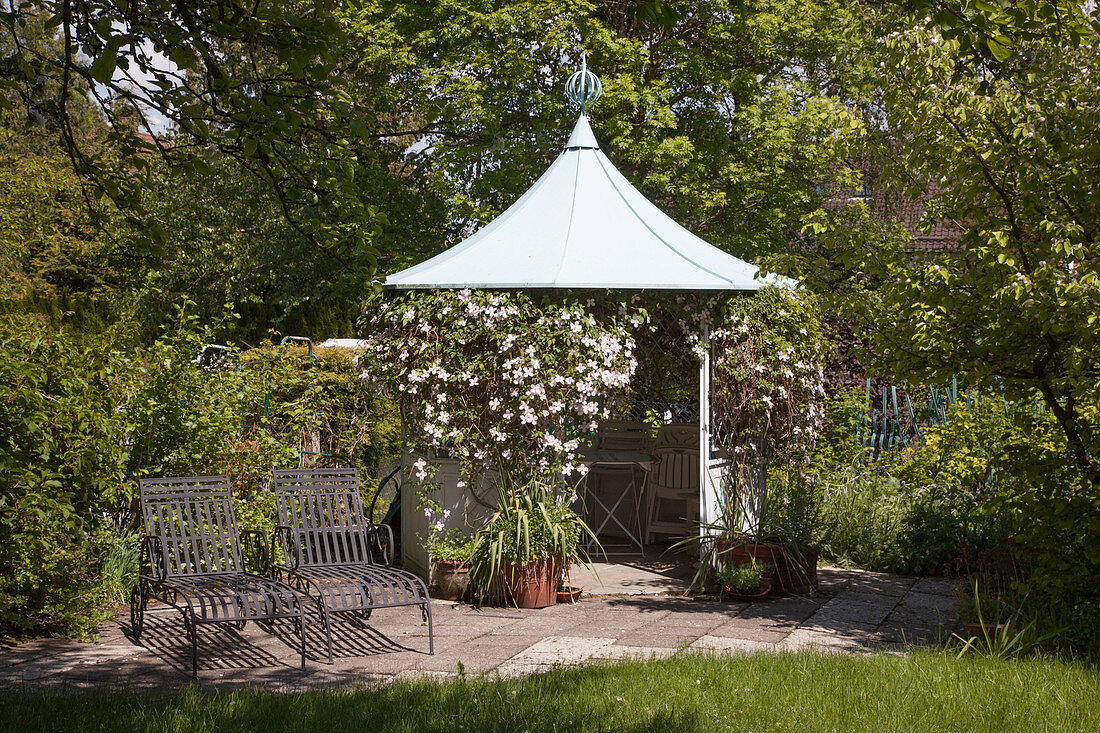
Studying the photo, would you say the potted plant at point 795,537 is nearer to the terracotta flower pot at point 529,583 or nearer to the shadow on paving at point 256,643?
the terracotta flower pot at point 529,583

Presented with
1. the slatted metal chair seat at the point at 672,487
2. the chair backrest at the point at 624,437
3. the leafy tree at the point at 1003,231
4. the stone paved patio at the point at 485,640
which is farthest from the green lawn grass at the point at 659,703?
the chair backrest at the point at 624,437

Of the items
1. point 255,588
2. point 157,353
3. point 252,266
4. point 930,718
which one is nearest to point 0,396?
point 157,353

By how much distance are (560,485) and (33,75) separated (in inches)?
172

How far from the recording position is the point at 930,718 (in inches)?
153

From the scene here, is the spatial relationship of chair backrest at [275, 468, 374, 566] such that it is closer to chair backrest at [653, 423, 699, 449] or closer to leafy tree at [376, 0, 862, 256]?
chair backrest at [653, 423, 699, 449]

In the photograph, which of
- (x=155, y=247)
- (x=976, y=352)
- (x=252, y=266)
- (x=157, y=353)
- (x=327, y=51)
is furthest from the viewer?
(x=252, y=266)

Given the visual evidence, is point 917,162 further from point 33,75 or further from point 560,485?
point 33,75

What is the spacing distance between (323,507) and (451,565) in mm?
1125

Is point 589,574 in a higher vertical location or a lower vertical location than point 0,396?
lower

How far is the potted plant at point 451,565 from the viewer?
271 inches

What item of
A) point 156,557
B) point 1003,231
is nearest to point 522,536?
point 156,557

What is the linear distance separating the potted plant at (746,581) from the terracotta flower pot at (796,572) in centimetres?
14

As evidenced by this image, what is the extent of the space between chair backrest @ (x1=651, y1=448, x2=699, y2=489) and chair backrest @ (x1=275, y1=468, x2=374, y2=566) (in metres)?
3.51

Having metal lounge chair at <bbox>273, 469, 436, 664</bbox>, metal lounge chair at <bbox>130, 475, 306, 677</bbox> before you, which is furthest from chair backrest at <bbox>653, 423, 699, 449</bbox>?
metal lounge chair at <bbox>130, 475, 306, 677</bbox>
